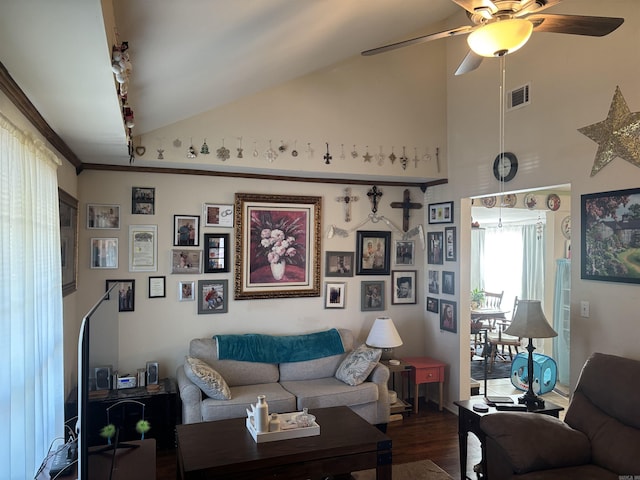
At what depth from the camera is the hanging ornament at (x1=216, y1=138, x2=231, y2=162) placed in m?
4.24

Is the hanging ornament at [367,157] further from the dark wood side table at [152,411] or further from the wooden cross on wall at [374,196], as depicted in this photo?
the dark wood side table at [152,411]

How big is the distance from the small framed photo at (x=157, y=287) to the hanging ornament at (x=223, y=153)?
125cm

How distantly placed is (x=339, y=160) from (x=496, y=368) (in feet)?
13.7

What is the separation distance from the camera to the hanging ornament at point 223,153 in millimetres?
4238

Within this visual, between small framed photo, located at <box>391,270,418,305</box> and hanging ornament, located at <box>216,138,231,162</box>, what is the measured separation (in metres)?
2.24

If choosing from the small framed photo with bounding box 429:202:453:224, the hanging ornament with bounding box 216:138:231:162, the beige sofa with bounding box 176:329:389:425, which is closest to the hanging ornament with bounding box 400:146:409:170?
the small framed photo with bounding box 429:202:453:224

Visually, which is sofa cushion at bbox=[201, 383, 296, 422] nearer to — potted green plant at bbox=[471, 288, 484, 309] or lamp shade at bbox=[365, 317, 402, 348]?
lamp shade at bbox=[365, 317, 402, 348]

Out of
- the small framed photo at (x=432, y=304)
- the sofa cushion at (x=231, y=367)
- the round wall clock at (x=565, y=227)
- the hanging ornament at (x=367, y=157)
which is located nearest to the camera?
the sofa cushion at (x=231, y=367)

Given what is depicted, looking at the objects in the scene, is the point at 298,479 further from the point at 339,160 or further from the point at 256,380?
the point at 339,160

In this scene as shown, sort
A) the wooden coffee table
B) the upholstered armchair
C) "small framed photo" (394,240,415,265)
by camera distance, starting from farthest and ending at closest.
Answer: "small framed photo" (394,240,415,265)
the wooden coffee table
the upholstered armchair

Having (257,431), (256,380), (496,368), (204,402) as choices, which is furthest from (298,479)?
(496,368)

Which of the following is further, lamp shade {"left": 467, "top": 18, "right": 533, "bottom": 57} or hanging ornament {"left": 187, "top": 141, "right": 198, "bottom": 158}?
hanging ornament {"left": 187, "top": 141, "right": 198, "bottom": 158}

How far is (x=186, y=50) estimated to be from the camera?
2391mm

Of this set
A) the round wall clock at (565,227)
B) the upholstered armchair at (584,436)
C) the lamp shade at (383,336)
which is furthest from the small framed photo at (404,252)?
the upholstered armchair at (584,436)
